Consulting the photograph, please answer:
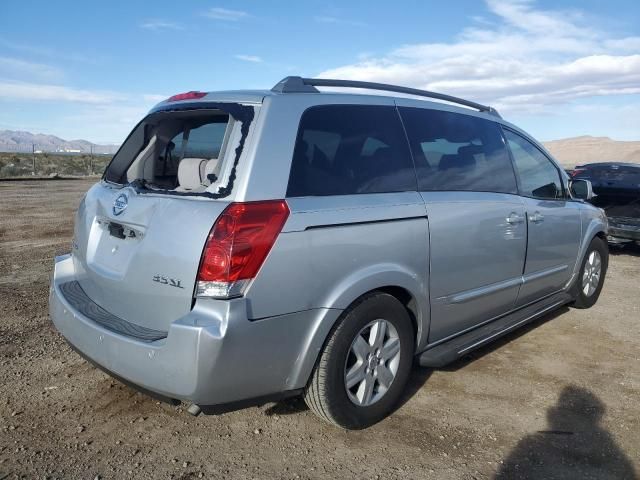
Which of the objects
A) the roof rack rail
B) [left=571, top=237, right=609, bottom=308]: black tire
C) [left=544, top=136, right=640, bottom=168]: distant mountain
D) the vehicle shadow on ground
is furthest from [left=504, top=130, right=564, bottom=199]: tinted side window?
[left=544, top=136, right=640, bottom=168]: distant mountain

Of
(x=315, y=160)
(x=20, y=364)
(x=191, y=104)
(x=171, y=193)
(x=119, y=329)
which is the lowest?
(x=20, y=364)

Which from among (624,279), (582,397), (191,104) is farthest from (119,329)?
(624,279)

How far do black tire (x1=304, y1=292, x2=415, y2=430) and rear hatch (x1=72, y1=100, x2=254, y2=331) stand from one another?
0.78 meters

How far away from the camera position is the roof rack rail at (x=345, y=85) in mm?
2948

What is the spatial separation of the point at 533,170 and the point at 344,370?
2.71 metres

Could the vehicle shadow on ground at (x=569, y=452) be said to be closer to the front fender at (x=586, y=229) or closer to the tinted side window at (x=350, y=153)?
the tinted side window at (x=350, y=153)

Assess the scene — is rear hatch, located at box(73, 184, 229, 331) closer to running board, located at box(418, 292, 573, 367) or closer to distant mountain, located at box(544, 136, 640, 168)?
running board, located at box(418, 292, 573, 367)

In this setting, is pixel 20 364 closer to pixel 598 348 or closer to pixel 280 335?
pixel 280 335

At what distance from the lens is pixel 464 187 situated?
3742mm

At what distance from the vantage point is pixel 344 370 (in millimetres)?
2914

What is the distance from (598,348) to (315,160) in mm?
3169

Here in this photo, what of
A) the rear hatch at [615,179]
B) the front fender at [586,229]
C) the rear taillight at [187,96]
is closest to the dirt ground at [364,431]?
the front fender at [586,229]

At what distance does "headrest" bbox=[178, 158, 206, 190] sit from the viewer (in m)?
3.21

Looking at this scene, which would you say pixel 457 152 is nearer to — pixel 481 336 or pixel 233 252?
pixel 481 336
